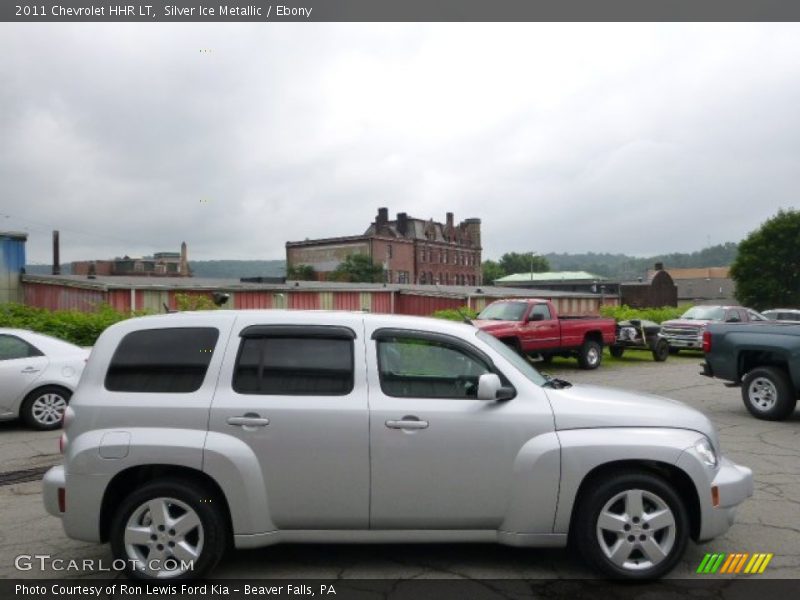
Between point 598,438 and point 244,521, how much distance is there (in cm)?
227

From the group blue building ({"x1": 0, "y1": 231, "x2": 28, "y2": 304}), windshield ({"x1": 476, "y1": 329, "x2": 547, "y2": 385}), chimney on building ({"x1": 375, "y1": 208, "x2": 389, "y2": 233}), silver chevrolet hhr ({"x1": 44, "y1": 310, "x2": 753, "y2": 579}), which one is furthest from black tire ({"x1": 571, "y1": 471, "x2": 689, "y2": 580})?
chimney on building ({"x1": 375, "y1": 208, "x2": 389, "y2": 233})

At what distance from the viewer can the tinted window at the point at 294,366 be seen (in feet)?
14.8

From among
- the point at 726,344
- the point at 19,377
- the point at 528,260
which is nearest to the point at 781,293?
the point at 726,344

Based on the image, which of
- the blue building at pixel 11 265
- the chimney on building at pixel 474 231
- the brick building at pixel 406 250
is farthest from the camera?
the chimney on building at pixel 474 231

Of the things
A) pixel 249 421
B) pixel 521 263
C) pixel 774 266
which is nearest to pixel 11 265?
pixel 249 421

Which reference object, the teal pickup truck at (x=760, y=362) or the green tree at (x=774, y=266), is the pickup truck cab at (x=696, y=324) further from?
the green tree at (x=774, y=266)

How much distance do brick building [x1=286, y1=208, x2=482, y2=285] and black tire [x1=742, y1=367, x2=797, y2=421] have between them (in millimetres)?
80071

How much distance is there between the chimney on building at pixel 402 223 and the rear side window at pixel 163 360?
9416cm

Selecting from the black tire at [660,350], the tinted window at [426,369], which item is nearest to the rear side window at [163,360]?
the tinted window at [426,369]

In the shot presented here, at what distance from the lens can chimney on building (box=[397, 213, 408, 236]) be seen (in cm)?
9856

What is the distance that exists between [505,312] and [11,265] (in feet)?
80.0

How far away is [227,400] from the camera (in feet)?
14.5

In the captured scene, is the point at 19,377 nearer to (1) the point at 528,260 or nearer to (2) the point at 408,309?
(2) the point at 408,309

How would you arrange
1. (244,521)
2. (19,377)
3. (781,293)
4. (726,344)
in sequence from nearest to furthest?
1. (244,521)
2. (19,377)
3. (726,344)
4. (781,293)
